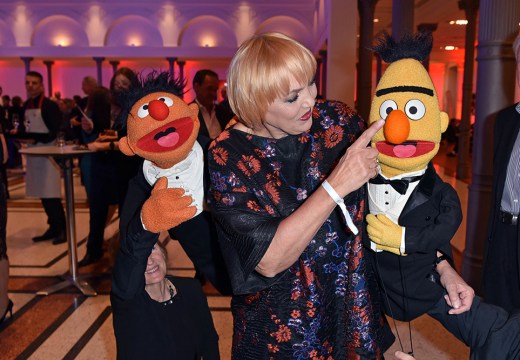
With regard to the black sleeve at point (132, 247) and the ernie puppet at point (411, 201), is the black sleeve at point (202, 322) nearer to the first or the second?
the black sleeve at point (132, 247)

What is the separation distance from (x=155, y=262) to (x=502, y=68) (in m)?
2.72

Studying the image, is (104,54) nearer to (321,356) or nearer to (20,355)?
(20,355)

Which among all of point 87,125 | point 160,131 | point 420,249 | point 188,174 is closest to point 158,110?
point 160,131

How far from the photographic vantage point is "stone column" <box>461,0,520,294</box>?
339 cm

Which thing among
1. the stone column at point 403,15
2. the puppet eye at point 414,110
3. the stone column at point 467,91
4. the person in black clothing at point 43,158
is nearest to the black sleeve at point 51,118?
the person in black clothing at point 43,158

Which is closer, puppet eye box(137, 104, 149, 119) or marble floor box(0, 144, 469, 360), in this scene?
puppet eye box(137, 104, 149, 119)

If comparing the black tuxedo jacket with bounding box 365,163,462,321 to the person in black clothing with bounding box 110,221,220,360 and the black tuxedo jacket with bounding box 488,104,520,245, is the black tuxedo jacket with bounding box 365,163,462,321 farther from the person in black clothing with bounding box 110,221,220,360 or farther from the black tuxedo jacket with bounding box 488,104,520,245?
the black tuxedo jacket with bounding box 488,104,520,245

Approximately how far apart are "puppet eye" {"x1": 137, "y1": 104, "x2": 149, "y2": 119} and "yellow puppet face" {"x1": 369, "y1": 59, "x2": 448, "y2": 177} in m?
0.63

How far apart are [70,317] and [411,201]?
9.50 feet

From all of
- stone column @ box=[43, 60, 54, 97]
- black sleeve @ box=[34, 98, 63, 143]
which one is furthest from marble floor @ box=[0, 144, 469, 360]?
stone column @ box=[43, 60, 54, 97]

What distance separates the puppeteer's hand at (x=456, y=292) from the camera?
4.33 ft

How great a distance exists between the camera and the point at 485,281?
243cm

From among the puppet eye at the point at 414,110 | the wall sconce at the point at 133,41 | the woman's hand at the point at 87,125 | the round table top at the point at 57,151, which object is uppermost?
the wall sconce at the point at 133,41

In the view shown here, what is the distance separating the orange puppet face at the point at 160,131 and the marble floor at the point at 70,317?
0.97 metres
